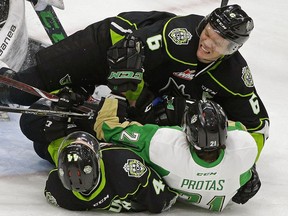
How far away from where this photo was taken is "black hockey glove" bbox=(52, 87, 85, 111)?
2.66 m

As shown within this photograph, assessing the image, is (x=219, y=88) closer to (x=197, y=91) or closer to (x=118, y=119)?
(x=197, y=91)

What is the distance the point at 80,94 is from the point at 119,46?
1.29 ft

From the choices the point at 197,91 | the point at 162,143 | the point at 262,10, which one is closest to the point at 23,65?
the point at 197,91

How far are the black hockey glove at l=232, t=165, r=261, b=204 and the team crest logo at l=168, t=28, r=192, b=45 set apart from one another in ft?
1.77

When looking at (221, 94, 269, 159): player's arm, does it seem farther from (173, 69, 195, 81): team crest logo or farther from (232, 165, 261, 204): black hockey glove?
(232, 165, 261, 204): black hockey glove

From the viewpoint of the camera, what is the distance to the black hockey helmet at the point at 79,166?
222 centimetres

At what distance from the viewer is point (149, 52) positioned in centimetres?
271

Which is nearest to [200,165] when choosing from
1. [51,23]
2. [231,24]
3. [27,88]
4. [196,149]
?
[196,149]

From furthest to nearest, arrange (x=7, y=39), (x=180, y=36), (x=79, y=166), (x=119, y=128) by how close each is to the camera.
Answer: (x=7, y=39) < (x=180, y=36) < (x=119, y=128) < (x=79, y=166)

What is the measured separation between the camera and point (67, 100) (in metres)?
2.66

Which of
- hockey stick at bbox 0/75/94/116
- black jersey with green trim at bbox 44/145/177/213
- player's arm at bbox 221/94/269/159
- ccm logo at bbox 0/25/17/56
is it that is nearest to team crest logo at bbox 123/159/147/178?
black jersey with green trim at bbox 44/145/177/213

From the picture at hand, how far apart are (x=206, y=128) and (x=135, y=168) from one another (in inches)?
10.0

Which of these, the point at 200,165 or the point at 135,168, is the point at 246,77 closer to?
the point at 200,165

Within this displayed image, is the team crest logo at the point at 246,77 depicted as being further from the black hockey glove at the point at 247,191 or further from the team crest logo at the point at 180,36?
the black hockey glove at the point at 247,191
